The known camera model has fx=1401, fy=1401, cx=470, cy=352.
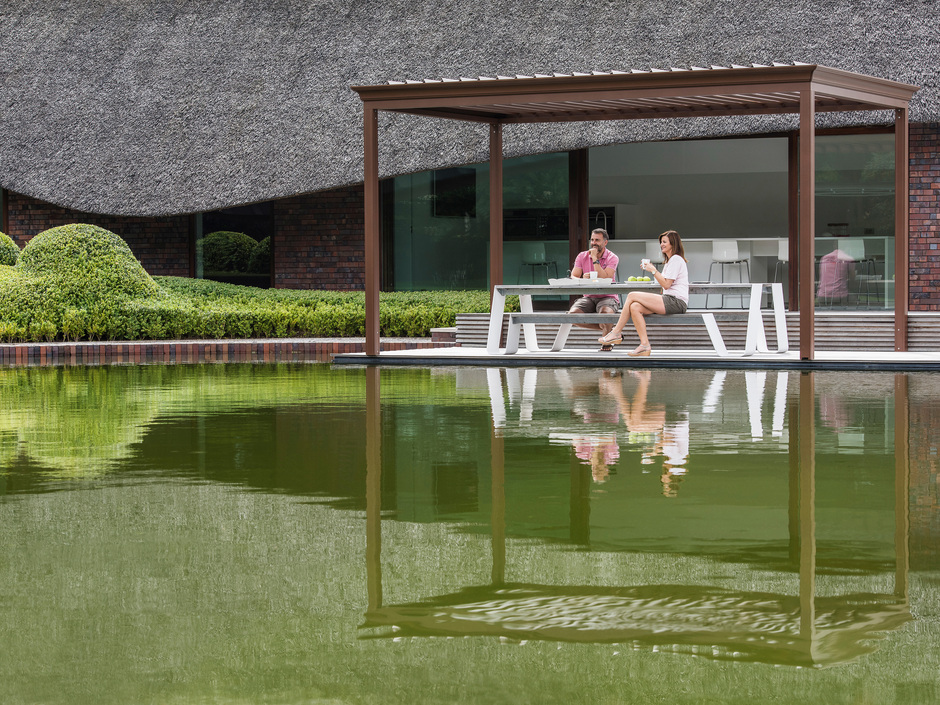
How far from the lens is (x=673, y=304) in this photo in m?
13.5

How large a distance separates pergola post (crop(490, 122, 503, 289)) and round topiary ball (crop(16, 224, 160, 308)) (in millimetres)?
5589

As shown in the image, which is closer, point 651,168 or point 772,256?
point 772,256

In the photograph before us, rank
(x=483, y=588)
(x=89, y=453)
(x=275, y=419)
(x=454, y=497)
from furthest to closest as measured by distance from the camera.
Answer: (x=275, y=419) → (x=89, y=453) → (x=454, y=497) → (x=483, y=588)

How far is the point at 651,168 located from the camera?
67.8 feet

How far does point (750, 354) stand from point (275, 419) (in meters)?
6.02

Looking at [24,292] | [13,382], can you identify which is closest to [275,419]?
[13,382]

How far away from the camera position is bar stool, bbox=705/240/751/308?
19.2m

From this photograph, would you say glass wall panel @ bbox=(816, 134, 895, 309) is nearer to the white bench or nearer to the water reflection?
the white bench

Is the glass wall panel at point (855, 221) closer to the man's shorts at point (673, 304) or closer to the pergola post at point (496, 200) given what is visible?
the pergola post at point (496, 200)

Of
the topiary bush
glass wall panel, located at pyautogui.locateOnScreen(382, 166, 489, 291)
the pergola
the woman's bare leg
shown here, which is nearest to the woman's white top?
the woman's bare leg

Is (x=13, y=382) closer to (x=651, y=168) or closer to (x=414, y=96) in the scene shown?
(x=414, y=96)

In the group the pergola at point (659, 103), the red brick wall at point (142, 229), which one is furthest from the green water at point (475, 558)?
the red brick wall at point (142, 229)

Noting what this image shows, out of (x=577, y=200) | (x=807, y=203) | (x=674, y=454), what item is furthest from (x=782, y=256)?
(x=674, y=454)

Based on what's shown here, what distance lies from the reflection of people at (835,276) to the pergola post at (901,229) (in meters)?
3.37
